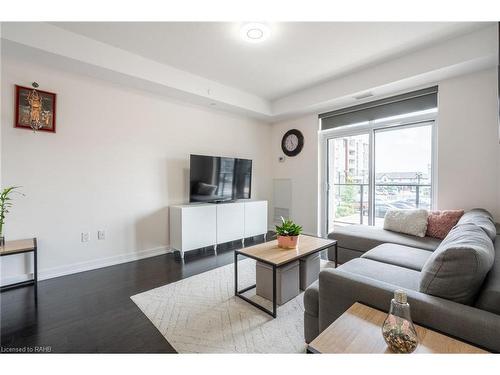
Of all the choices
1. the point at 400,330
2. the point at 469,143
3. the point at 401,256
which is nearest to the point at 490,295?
the point at 400,330

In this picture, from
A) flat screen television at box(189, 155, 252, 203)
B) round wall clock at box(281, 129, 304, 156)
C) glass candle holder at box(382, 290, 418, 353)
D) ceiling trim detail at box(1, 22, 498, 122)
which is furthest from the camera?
round wall clock at box(281, 129, 304, 156)

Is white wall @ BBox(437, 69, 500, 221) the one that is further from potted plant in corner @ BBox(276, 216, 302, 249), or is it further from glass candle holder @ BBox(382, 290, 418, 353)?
glass candle holder @ BBox(382, 290, 418, 353)

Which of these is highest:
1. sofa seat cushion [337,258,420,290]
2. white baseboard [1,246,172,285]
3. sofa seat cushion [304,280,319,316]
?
sofa seat cushion [337,258,420,290]

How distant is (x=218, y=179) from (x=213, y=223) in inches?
28.5

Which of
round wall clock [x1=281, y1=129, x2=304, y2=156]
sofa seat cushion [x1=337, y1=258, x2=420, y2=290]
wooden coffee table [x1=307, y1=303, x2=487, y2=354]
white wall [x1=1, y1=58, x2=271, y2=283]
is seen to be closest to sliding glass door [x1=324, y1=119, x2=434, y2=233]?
round wall clock [x1=281, y1=129, x2=304, y2=156]

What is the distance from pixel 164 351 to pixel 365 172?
3.64 metres

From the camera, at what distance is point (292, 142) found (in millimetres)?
4660

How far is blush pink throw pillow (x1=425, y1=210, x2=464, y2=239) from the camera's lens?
8.48ft

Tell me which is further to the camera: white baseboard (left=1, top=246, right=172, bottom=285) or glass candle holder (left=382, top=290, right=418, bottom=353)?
white baseboard (left=1, top=246, right=172, bottom=285)

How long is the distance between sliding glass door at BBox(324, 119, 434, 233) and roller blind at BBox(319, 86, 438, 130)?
0.14 meters

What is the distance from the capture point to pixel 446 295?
1.09 meters

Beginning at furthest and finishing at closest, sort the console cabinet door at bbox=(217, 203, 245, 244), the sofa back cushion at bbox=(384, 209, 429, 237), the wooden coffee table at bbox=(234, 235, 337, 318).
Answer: the console cabinet door at bbox=(217, 203, 245, 244)
the sofa back cushion at bbox=(384, 209, 429, 237)
the wooden coffee table at bbox=(234, 235, 337, 318)

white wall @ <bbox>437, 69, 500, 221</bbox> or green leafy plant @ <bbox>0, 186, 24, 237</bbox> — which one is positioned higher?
white wall @ <bbox>437, 69, 500, 221</bbox>

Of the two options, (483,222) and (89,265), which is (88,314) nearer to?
(89,265)
